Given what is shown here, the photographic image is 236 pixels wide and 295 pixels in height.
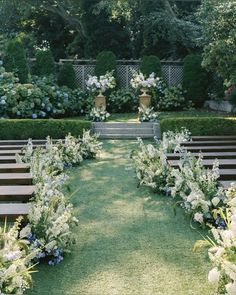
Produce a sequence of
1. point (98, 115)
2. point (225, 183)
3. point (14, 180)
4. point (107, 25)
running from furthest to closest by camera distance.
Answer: point (107, 25) → point (98, 115) → point (14, 180) → point (225, 183)

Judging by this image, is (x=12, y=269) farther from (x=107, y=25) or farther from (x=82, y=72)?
(x=107, y=25)

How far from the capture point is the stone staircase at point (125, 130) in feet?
45.3

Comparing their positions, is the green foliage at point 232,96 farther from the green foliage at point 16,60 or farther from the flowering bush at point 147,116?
the green foliage at point 16,60

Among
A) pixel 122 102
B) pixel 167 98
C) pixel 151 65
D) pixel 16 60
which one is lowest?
pixel 122 102

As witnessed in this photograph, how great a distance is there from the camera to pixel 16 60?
56.5ft

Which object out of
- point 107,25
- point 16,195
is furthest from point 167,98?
point 16,195

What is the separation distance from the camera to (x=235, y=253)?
2.69 m

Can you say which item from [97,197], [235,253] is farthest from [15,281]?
[97,197]

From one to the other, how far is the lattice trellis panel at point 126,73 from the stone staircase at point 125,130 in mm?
6214

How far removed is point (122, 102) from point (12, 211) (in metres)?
14.1

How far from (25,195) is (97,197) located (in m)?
1.99

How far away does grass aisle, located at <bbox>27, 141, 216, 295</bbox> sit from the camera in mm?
3764

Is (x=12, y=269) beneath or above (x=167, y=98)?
above

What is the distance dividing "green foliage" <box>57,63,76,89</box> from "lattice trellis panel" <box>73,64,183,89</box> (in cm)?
93
